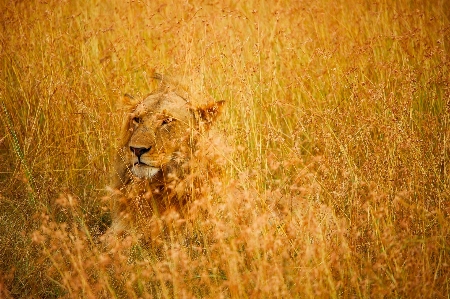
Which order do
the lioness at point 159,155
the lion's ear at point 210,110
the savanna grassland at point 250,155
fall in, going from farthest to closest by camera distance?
1. the lion's ear at point 210,110
2. the lioness at point 159,155
3. the savanna grassland at point 250,155

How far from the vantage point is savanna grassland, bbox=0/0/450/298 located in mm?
2523

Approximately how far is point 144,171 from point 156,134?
289 mm

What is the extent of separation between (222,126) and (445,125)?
5.59 ft

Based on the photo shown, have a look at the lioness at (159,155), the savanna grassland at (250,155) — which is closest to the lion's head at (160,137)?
the lioness at (159,155)

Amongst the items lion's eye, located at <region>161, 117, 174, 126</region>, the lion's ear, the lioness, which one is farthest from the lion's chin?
the lion's ear

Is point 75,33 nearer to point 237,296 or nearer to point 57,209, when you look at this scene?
point 57,209

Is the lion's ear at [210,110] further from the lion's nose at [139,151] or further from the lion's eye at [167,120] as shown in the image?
the lion's nose at [139,151]

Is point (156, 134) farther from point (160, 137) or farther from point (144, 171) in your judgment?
point (144, 171)

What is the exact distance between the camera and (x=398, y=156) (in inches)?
120

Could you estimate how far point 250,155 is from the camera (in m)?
3.74

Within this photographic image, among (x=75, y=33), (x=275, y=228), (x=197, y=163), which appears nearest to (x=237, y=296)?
(x=275, y=228)

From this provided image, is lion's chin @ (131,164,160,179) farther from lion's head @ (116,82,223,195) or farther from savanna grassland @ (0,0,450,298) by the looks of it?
savanna grassland @ (0,0,450,298)

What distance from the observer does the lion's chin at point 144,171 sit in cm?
352

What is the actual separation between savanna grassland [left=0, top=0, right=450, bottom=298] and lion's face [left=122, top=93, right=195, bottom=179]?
213 millimetres
